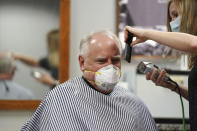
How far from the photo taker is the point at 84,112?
1.69 metres

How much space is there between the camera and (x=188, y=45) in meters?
1.30

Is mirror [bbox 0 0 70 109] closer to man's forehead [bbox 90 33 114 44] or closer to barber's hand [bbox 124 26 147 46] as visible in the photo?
man's forehead [bbox 90 33 114 44]

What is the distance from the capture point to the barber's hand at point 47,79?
2863mm

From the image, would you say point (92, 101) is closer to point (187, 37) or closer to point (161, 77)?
point (161, 77)

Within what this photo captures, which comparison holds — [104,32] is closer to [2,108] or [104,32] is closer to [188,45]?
[188,45]

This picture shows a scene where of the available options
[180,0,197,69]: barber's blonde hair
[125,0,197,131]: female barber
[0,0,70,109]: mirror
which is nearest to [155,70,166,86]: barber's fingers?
[125,0,197,131]: female barber

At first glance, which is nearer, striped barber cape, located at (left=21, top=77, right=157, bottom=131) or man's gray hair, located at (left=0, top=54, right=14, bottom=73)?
striped barber cape, located at (left=21, top=77, right=157, bottom=131)

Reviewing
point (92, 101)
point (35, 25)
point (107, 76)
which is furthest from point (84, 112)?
point (35, 25)

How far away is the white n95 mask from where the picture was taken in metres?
1.69

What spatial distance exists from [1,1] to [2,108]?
1030 millimetres

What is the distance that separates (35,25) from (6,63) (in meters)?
0.46

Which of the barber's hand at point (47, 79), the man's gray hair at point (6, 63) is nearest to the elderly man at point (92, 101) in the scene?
the barber's hand at point (47, 79)

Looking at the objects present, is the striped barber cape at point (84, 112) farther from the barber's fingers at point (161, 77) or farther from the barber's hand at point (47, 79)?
the barber's hand at point (47, 79)

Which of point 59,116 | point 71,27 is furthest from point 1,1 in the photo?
point 59,116
